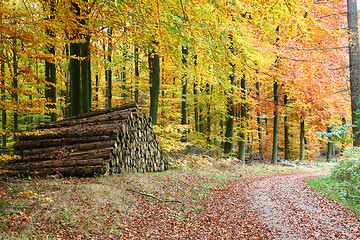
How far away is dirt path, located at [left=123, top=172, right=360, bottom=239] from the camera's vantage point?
533 cm

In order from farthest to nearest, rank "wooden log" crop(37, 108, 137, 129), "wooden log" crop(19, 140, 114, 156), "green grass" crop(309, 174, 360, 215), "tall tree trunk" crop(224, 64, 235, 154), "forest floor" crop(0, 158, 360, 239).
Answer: "tall tree trunk" crop(224, 64, 235, 154) → "wooden log" crop(37, 108, 137, 129) → "wooden log" crop(19, 140, 114, 156) → "green grass" crop(309, 174, 360, 215) → "forest floor" crop(0, 158, 360, 239)

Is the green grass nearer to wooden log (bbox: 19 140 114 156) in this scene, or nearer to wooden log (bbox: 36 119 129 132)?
wooden log (bbox: 19 140 114 156)

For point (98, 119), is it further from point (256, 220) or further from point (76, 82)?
point (256, 220)

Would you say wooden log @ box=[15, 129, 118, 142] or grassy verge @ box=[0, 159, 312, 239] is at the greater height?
wooden log @ box=[15, 129, 118, 142]

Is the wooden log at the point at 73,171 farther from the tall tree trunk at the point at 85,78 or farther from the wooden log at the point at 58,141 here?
the tall tree trunk at the point at 85,78

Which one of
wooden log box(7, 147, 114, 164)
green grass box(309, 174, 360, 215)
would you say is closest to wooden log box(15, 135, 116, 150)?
wooden log box(7, 147, 114, 164)

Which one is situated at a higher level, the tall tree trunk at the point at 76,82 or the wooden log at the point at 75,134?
the tall tree trunk at the point at 76,82

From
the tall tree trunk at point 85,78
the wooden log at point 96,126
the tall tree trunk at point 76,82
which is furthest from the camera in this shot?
the tall tree trunk at point 85,78

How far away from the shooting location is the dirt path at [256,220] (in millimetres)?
5327

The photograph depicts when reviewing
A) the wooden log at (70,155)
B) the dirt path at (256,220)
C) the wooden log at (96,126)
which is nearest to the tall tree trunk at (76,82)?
the wooden log at (96,126)

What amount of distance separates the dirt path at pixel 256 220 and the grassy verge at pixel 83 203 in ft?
1.05

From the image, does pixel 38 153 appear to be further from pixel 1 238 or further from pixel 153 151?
pixel 1 238

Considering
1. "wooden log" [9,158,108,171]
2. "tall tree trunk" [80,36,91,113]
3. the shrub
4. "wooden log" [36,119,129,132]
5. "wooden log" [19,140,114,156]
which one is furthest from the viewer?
"tall tree trunk" [80,36,91,113]

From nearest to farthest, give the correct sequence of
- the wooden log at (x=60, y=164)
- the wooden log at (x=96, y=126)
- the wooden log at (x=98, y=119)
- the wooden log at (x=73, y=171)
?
the wooden log at (x=73, y=171)
the wooden log at (x=60, y=164)
the wooden log at (x=96, y=126)
the wooden log at (x=98, y=119)
